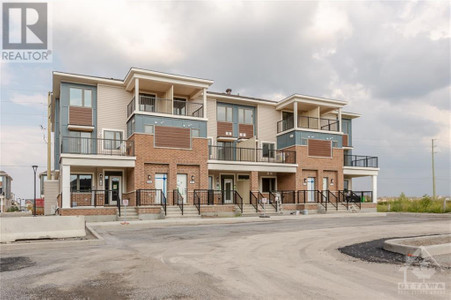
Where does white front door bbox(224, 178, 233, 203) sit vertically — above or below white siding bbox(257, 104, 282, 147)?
below

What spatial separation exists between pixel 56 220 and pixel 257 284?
382 inches

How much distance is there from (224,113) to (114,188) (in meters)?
11.1

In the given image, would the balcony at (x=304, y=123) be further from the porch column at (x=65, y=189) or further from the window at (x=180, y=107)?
the porch column at (x=65, y=189)

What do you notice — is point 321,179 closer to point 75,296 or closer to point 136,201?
→ point 136,201

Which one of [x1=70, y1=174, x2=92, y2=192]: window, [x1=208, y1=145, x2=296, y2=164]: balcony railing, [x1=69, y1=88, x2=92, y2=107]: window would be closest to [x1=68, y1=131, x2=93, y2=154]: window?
[x1=70, y1=174, x2=92, y2=192]: window

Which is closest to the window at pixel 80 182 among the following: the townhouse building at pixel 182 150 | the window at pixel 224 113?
the townhouse building at pixel 182 150

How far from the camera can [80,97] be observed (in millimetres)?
27516

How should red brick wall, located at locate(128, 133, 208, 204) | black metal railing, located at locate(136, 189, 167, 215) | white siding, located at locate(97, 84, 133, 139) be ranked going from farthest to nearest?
white siding, located at locate(97, 84, 133, 139), red brick wall, located at locate(128, 133, 208, 204), black metal railing, located at locate(136, 189, 167, 215)

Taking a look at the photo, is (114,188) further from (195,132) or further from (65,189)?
(195,132)

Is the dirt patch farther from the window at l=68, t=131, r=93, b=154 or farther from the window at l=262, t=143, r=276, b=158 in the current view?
the window at l=262, t=143, r=276, b=158

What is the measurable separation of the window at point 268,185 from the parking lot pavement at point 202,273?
21.0m

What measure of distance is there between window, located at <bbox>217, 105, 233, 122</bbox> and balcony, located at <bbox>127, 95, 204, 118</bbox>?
7.65ft

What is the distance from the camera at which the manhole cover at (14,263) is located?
8.68 meters

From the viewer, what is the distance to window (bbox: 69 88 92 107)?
89.2 feet
